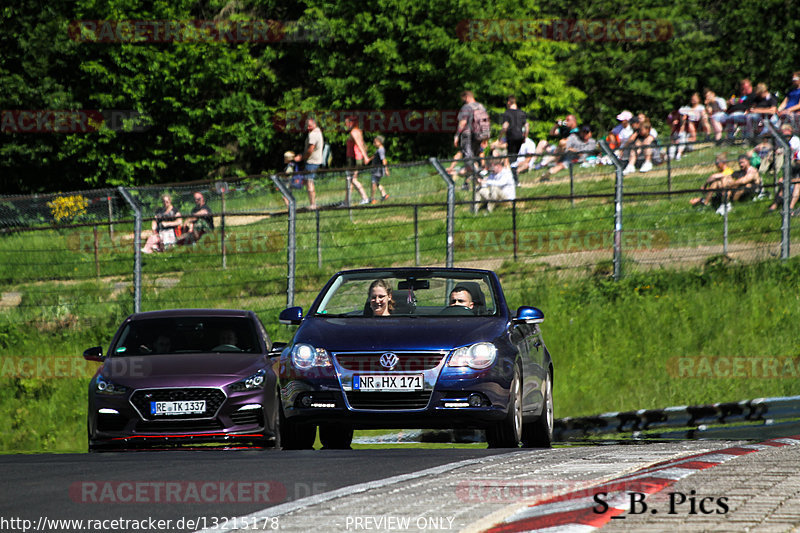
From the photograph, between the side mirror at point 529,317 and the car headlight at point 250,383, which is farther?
the car headlight at point 250,383

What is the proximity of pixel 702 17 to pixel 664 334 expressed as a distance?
46399 mm

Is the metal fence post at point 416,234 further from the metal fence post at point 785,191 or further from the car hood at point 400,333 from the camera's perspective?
the car hood at point 400,333

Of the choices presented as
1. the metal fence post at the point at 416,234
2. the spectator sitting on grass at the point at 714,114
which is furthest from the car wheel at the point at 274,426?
the spectator sitting on grass at the point at 714,114

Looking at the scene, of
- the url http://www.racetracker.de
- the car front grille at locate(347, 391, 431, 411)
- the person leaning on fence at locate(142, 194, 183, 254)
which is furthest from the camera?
the person leaning on fence at locate(142, 194, 183, 254)

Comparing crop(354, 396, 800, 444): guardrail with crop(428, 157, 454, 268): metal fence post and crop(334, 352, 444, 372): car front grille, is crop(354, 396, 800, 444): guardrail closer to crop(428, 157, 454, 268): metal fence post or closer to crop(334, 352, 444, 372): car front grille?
crop(428, 157, 454, 268): metal fence post

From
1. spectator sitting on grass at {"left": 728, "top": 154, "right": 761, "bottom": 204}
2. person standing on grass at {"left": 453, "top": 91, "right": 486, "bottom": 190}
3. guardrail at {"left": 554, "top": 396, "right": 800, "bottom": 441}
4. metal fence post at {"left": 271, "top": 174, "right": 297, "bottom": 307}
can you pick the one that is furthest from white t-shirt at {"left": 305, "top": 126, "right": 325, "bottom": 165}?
guardrail at {"left": 554, "top": 396, "right": 800, "bottom": 441}

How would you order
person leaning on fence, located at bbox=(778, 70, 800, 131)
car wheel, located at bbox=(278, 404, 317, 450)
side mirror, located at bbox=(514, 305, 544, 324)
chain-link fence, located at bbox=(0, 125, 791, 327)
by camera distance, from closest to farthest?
car wheel, located at bbox=(278, 404, 317, 450) → side mirror, located at bbox=(514, 305, 544, 324) → chain-link fence, located at bbox=(0, 125, 791, 327) → person leaning on fence, located at bbox=(778, 70, 800, 131)

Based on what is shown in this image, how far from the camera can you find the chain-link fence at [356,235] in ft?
72.9

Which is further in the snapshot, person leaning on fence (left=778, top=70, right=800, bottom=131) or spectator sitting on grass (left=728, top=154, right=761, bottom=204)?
person leaning on fence (left=778, top=70, right=800, bottom=131)

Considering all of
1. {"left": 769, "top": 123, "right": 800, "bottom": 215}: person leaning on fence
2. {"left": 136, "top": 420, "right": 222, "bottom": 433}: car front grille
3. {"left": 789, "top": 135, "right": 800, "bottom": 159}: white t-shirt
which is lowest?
{"left": 136, "top": 420, "right": 222, "bottom": 433}: car front grille

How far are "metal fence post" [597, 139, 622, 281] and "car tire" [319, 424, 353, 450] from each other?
10009 millimetres

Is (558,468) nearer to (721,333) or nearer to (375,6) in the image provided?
(721,333)

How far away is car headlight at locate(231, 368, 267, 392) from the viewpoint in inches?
527

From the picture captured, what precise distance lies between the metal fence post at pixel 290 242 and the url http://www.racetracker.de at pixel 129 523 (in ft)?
46.9
